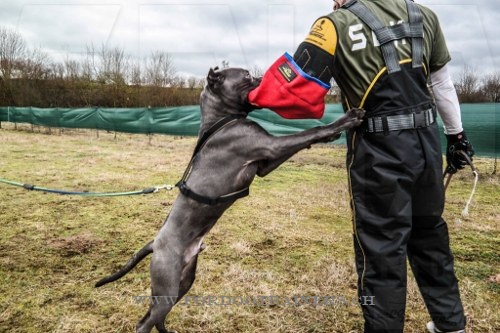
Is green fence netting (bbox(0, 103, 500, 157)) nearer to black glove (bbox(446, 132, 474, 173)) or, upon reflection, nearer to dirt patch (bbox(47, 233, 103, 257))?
dirt patch (bbox(47, 233, 103, 257))

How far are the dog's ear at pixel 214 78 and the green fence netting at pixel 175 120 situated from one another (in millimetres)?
7885

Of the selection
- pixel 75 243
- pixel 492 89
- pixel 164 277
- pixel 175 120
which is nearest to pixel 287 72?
pixel 164 277

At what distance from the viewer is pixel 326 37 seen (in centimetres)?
172

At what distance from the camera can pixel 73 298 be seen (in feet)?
9.86

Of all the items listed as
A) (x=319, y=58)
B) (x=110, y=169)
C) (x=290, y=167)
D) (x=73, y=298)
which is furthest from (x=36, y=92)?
(x=319, y=58)

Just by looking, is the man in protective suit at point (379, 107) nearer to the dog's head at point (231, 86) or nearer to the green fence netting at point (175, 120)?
the dog's head at point (231, 86)

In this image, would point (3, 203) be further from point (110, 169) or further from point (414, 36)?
point (414, 36)

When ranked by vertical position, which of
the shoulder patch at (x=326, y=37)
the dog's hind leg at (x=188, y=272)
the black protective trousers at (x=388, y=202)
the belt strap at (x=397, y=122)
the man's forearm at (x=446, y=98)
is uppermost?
the shoulder patch at (x=326, y=37)

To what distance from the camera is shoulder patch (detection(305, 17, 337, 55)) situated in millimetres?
1723

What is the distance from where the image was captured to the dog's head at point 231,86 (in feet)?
7.45

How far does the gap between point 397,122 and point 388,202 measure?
372mm

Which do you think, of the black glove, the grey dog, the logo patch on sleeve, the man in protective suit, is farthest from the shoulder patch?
the black glove

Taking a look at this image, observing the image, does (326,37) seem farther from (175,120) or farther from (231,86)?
(175,120)

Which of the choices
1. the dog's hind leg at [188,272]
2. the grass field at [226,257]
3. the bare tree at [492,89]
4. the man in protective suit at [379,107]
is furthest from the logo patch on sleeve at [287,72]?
the bare tree at [492,89]
